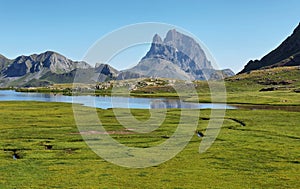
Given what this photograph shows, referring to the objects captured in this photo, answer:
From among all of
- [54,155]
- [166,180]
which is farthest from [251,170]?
[54,155]

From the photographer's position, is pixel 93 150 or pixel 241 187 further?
pixel 93 150

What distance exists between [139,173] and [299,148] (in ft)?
88.2

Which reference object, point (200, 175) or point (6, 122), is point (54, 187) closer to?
point (200, 175)

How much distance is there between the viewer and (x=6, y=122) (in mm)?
→ 83312

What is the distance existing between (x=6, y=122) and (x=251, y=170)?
208 feet

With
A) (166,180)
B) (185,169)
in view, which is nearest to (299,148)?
(185,169)

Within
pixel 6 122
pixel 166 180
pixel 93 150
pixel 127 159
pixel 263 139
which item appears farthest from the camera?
pixel 6 122

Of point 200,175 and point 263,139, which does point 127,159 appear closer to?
point 200,175

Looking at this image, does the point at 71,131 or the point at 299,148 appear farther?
the point at 71,131

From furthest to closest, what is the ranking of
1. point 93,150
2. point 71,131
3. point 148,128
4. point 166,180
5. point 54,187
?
point 148,128, point 71,131, point 93,150, point 166,180, point 54,187

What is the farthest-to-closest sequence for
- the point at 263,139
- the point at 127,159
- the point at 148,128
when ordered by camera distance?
the point at 148,128 → the point at 263,139 → the point at 127,159

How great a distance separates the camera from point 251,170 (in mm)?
40031

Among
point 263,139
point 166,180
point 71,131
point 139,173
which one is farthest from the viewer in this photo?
point 71,131

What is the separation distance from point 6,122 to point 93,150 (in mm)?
42064
